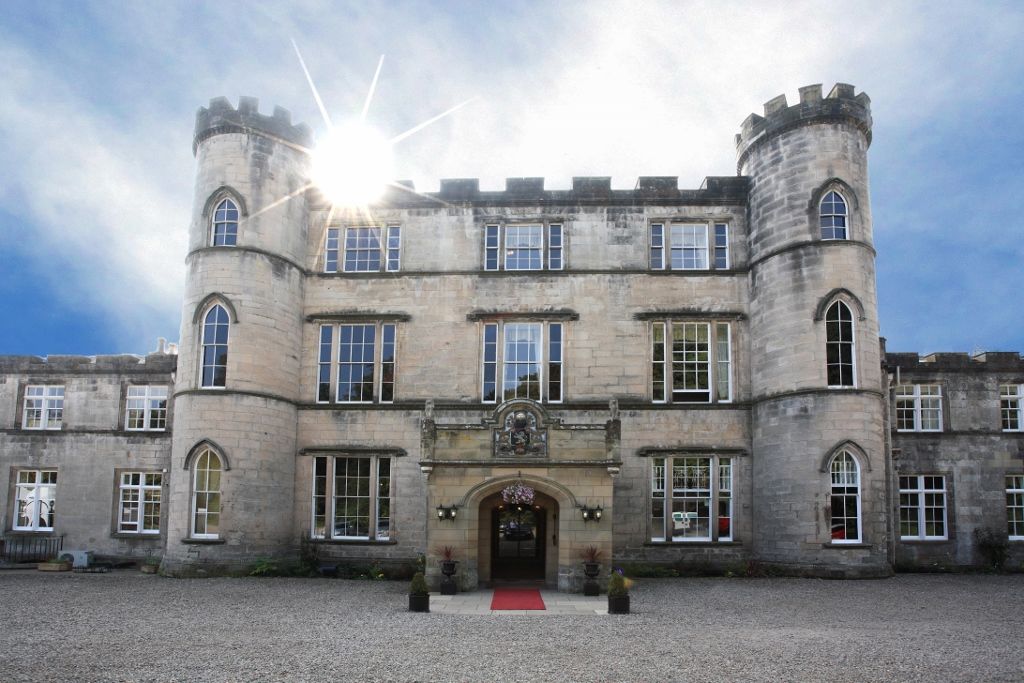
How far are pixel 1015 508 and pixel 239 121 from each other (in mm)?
25669

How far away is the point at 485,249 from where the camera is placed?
80.9 ft

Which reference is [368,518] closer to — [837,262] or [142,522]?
[142,522]

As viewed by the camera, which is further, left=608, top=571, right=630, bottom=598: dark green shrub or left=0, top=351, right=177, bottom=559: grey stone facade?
left=0, top=351, right=177, bottom=559: grey stone facade

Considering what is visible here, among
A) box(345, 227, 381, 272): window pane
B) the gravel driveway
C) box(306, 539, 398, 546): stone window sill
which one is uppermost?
box(345, 227, 381, 272): window pane

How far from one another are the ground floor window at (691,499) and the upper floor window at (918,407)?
6.22 metres

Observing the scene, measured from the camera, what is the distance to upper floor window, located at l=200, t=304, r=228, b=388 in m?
22.4

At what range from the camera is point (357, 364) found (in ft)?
79.3

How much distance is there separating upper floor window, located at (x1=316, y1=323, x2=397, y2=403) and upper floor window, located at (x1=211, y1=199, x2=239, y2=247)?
3739 mm

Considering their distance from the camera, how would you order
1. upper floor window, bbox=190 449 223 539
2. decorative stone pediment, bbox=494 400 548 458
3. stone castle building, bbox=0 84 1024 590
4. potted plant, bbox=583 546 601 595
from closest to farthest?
potted plant, bbox=583 546 601 595
decorative stone pediment, bbox=494 400 548 458
upper floor window, bbox=190 449 223 539
stone castle building, bbox=0 84 1024 590

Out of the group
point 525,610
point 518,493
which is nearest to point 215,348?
point 518,493

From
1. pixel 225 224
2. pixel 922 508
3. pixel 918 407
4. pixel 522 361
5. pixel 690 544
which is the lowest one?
pixel 690 544

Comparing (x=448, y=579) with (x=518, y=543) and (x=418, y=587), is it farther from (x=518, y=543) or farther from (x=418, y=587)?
(x=518, y=543)

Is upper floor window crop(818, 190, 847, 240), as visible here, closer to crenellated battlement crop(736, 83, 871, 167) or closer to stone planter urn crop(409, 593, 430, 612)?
crenellated battlement crop(736, 83, 871, 167)

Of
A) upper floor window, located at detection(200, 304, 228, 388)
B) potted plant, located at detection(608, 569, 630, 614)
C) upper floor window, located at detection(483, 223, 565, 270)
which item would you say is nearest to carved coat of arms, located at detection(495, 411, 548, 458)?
potted plant, located at detection(608, 569, 630, 614)
